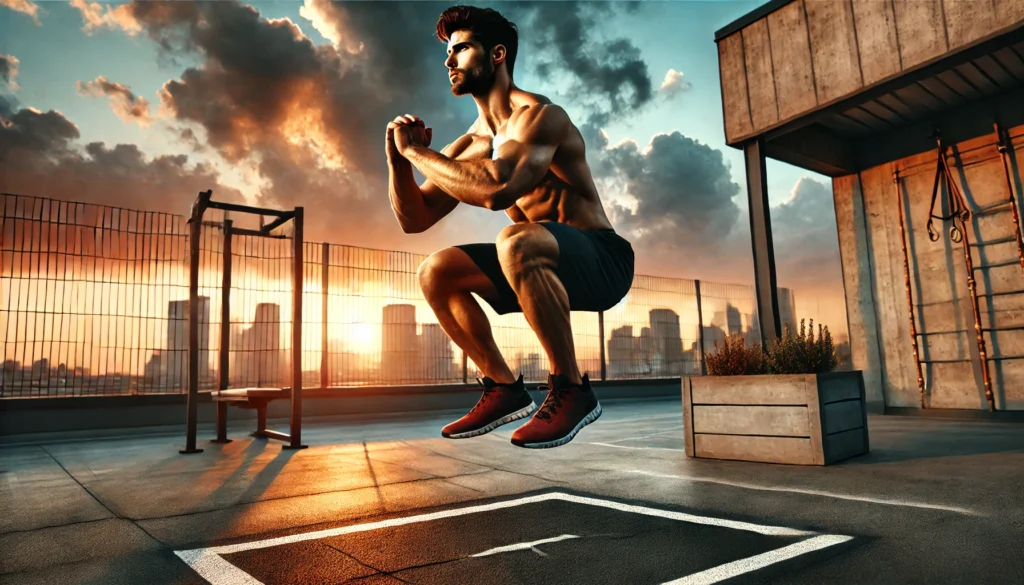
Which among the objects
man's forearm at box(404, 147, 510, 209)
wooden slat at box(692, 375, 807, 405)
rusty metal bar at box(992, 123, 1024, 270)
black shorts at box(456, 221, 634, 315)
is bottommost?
wooden slat at box(692, 375, 807, 405)

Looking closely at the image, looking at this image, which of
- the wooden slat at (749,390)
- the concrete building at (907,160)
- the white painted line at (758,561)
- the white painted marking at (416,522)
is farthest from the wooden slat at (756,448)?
the white painted line at (758,561)

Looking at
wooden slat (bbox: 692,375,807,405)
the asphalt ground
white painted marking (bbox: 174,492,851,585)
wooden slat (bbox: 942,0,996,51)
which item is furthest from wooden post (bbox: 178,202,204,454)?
wooden slat (bbox: 942,0,996,51)

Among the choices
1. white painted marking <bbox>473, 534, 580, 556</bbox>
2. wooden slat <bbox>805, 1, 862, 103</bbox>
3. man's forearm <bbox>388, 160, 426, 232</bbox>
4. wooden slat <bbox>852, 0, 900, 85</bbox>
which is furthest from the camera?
wooden slat <bbox>805, 1, 862, 103</bbox>

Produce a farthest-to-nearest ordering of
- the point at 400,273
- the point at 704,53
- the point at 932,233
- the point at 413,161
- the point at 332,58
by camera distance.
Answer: the point at 400,273 → the point at 932,233 → the point at 332,58 → the point at 704,53 → the point at 413,161

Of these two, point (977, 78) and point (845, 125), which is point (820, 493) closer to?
point (977, 78)

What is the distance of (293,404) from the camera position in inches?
217

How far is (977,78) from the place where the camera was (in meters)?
5.66

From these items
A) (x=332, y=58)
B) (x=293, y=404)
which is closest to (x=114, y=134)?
(x=332, y=58)

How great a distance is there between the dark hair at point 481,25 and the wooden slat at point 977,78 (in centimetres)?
604

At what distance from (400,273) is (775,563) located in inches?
295

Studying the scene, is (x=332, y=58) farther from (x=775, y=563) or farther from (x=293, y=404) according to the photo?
(x=293, y=404)

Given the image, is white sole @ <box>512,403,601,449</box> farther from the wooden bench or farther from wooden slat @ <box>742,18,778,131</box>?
wooden slat @ <box>742,18,778,131</box>

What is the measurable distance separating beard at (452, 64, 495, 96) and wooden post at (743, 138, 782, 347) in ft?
16.2

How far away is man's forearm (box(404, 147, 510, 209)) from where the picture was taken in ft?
2.75
